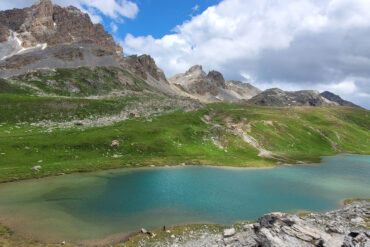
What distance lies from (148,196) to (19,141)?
4899cm

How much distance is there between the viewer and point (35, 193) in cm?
4262

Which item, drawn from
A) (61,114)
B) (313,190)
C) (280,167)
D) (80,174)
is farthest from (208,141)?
(61,114)

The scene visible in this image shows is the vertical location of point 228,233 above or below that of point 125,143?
below

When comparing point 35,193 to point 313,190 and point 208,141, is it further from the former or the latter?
point 208,141

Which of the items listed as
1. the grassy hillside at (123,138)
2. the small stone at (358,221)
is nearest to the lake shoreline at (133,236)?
the small stone at (358,221)

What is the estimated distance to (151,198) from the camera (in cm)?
4431

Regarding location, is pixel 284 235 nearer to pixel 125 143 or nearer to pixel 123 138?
pixel 125 143

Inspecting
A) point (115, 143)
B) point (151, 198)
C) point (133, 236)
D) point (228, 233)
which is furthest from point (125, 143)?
point (228, 233)

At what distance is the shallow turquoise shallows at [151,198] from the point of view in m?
32.3

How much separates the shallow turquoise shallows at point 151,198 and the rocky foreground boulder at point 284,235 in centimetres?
544

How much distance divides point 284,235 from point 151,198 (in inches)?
1054

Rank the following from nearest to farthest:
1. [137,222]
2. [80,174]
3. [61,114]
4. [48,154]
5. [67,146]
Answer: [137,222]
[80,174]
[48,154]
[67,146]
[61,114]

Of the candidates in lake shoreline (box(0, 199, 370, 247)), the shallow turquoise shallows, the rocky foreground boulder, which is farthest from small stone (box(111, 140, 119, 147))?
the rocky foreground boulder

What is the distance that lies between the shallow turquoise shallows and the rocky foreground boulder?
5.44m
